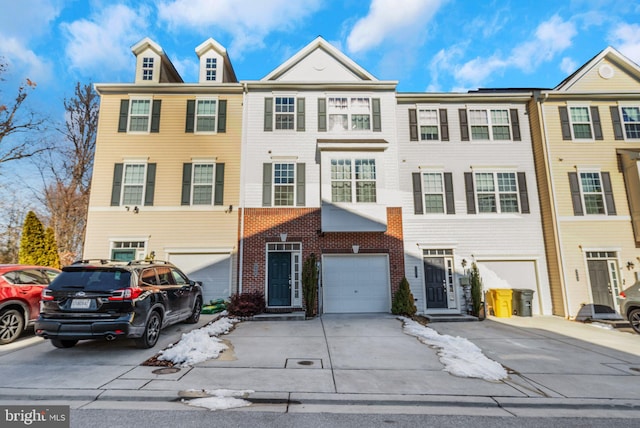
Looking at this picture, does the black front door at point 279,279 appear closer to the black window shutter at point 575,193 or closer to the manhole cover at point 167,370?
the manhole cover at point 167,370

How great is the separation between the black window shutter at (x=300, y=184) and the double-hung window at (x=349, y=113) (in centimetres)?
222

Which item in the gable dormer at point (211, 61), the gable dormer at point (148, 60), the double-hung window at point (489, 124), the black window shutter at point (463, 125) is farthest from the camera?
the gable dormer at point (211, 61)

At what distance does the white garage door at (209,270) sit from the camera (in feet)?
40.7

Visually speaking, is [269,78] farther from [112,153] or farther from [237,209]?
[112,153]

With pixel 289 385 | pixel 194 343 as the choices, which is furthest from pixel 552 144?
pixel 194 343

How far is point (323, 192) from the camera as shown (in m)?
12.6

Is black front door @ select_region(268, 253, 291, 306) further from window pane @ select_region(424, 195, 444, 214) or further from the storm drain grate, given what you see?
window pane @ select_region(424, 195, 444, 214)

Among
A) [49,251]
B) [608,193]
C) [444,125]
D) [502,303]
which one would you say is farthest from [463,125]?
[49,251]

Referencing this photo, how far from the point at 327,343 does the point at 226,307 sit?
5.45 meters

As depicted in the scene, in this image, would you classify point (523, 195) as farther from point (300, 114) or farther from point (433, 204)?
point (300, 114)

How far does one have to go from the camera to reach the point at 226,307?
11.9m

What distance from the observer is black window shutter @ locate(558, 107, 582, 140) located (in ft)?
44.4

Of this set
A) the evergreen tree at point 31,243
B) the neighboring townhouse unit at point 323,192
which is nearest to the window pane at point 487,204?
the neighboring townhouse unit at point 323,192

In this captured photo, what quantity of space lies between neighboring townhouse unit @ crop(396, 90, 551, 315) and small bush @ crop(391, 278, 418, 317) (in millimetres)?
677
